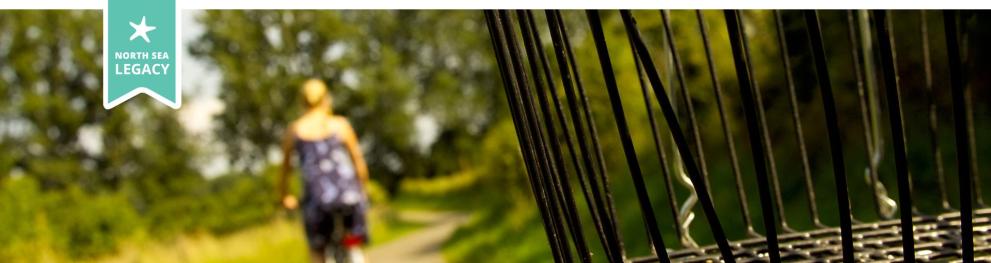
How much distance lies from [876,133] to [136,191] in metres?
23.8

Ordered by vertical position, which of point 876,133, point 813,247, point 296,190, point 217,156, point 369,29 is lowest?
point 813,247

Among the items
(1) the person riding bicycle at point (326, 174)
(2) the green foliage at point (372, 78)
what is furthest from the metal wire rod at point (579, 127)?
(2) the green foliage at point (372, 78)

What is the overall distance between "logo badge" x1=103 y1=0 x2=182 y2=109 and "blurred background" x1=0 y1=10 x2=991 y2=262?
217 centimetres

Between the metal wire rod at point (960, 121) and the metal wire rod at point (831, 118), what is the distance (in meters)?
0.09

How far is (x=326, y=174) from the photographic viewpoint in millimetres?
3840

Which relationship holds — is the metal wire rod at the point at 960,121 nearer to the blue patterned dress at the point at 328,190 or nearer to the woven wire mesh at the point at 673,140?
the woven wire mesh at the point at 673,140

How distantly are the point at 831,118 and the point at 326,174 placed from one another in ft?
10.4

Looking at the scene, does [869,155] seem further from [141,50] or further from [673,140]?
[141,50]

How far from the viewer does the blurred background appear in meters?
4.29

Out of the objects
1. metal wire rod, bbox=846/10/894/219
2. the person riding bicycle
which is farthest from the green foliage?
metal wire rod, bbox=846/10/894/219

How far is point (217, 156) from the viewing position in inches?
1049

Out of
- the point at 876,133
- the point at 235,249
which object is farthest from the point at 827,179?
the point at 235,249

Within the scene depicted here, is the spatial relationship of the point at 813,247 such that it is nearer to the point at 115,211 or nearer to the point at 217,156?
the point at 115,211

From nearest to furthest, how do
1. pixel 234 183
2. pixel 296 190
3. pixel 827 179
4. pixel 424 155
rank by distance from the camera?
pixel 827 179
pixel 296 190
pixel 234 183
pixel 424 155
